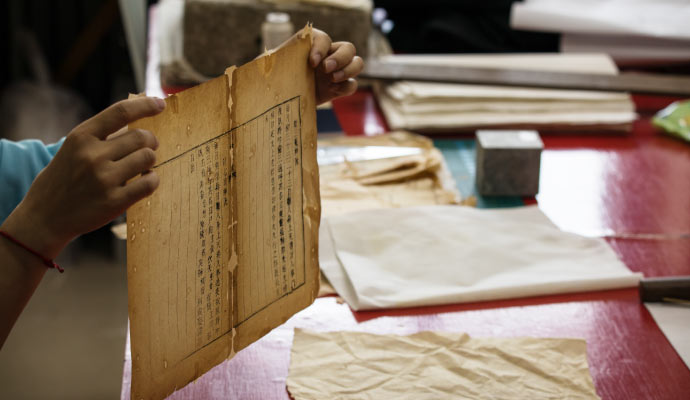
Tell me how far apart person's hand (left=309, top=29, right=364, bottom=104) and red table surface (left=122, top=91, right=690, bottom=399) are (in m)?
0.31

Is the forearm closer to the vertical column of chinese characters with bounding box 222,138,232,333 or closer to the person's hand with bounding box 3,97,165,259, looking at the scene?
the person's hand with bounding box 3,97,165,259

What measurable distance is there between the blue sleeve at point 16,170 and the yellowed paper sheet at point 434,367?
466 millimetres

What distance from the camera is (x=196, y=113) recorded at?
75cm

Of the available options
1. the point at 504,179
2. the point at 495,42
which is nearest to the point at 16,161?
the point at 504,179

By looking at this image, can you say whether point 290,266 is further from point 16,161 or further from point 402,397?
point 16,161

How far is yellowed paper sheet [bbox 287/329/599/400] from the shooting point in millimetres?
893

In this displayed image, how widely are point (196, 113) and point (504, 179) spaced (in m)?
0.83

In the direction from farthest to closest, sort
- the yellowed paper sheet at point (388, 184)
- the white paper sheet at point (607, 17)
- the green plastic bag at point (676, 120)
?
1. the white paper sheet at point (607, 17)
2. the green plastic bag at point (676, 120)
3. the yellowed paper sheet at point (388, 184)

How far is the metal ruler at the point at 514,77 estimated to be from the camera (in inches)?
73.0

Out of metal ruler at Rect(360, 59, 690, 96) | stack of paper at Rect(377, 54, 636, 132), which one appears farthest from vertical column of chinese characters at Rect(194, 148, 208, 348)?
metal ruler at Rect(360, 59, 690, 96)

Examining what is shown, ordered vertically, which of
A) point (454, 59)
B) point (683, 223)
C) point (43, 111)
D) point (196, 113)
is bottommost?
point (43, 111)

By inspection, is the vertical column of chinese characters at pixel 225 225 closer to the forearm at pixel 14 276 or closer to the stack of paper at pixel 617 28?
the forearm at pixel 14 276

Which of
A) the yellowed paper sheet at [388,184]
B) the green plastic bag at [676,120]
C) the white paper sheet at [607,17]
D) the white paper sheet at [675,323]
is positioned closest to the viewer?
the white paper sheet at [675,323]

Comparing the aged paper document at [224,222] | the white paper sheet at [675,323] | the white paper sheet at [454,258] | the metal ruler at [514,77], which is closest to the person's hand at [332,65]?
the aged paper document at [224,222]
